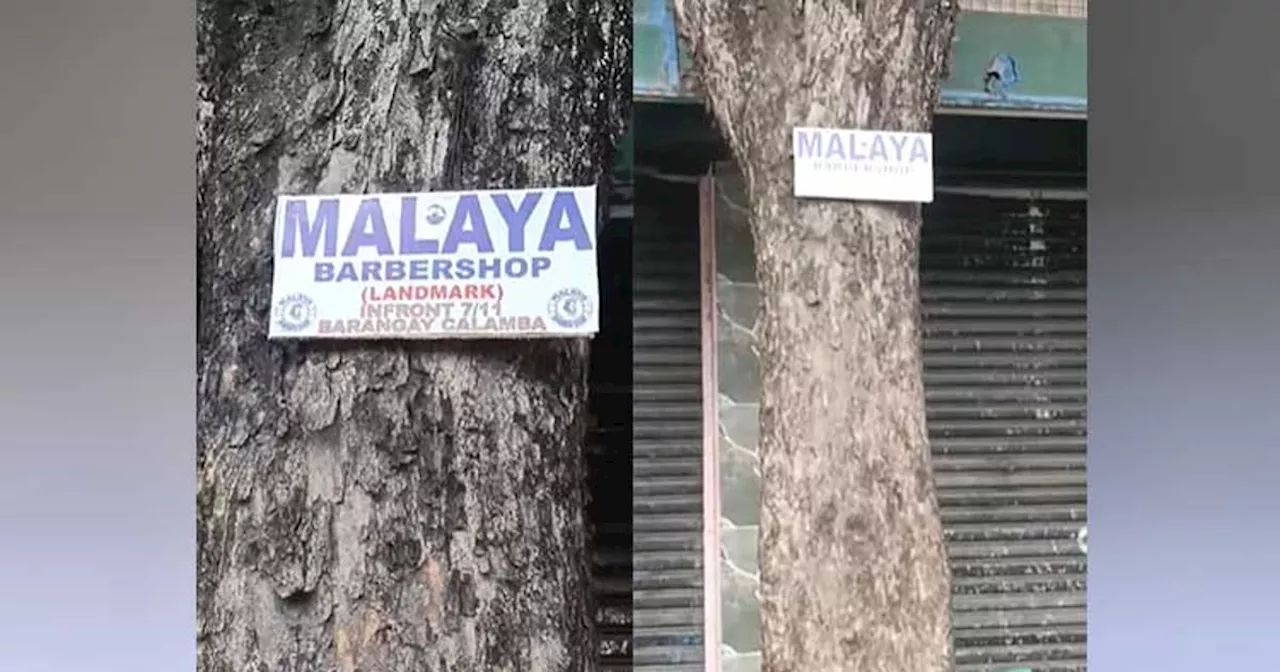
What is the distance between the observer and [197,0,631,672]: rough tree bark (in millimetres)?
1353

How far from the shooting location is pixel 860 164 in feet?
4.33

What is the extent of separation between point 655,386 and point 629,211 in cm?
20

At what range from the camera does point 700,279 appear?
1345mm

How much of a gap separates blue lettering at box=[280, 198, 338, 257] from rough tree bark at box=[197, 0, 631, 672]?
0.03 meters

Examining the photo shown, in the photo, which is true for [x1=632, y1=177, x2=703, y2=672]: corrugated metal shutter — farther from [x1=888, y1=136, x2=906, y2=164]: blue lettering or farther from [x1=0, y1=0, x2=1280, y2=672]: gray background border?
[x1=0, y1=0, x2=1280, y2=672]: gray background border

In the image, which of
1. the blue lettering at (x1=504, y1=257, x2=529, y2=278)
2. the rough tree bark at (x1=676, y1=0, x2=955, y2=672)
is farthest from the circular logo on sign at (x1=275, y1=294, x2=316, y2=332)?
the rough tree bark at (x1=676, y1=0, x2=955, y2=672)

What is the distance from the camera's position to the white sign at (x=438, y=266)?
1305 mm

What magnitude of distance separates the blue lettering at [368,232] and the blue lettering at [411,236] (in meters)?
0.02
